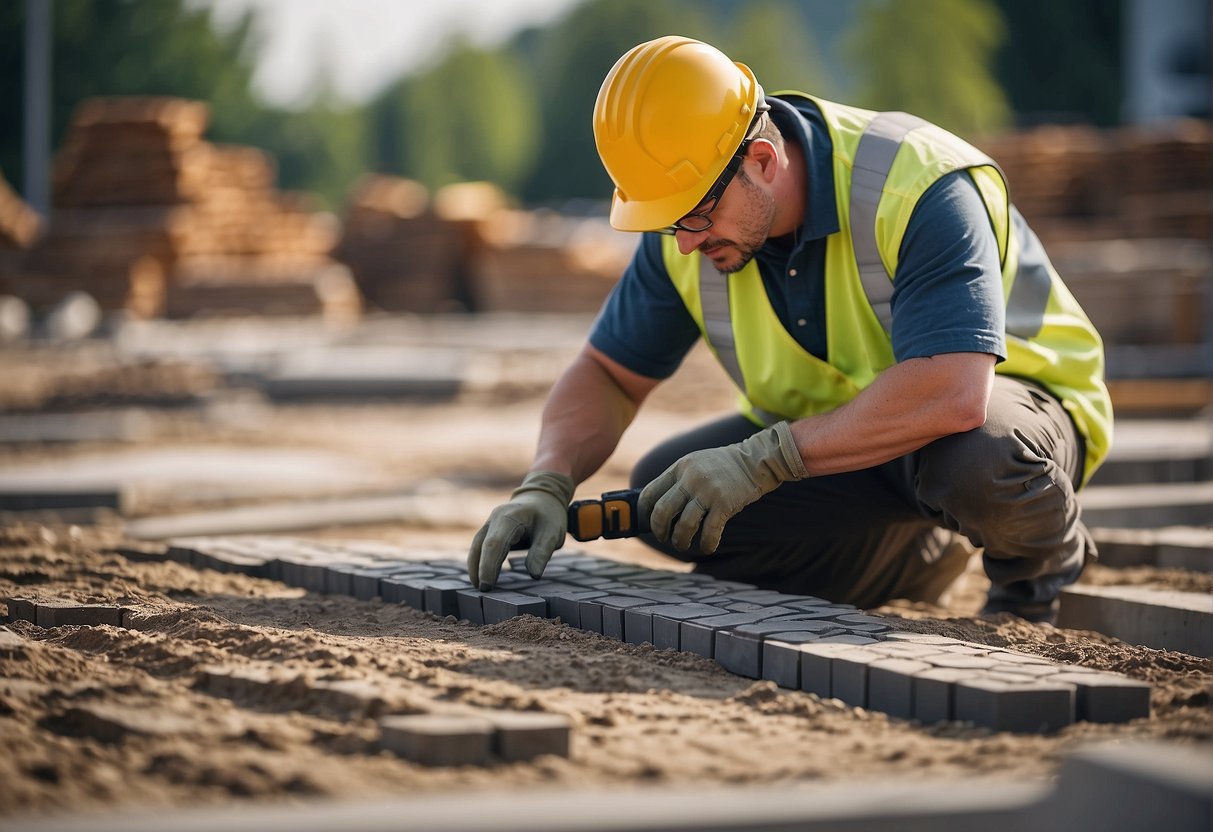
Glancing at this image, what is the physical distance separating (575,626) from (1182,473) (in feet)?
11.5

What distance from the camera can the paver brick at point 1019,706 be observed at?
97.7 inches

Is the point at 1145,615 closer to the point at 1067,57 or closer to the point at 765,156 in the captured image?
the point at 765,156

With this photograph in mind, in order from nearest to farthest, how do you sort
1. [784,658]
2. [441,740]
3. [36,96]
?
[441,740], [784,658], [36,96]

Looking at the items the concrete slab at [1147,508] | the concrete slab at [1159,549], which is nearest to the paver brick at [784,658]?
the concrete slab at [1159,549]

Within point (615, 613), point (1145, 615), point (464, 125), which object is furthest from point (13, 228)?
point (464, 125)

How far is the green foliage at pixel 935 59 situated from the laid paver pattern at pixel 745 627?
37.3 meters

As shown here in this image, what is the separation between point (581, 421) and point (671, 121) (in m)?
0.98

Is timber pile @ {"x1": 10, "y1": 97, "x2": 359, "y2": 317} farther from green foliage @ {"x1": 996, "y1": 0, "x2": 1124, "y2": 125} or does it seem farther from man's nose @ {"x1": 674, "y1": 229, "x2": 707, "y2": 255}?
green foliage @ {"x1": 996, "y1": 0, "x2": 1124, "y2": 125}

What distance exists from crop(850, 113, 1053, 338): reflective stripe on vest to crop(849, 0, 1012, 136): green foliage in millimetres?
37072

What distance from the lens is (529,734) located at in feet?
7.45

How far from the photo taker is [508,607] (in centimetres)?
331

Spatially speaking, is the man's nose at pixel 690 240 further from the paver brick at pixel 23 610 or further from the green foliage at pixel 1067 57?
the green foliage at pixel 1067 57

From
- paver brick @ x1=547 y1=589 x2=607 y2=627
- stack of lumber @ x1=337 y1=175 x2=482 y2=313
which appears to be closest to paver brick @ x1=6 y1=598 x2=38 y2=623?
paver brick @ x1=547 y1=589 x2=607 y2=627

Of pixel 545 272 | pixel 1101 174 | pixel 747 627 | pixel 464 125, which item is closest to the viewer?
pixel 747 627
